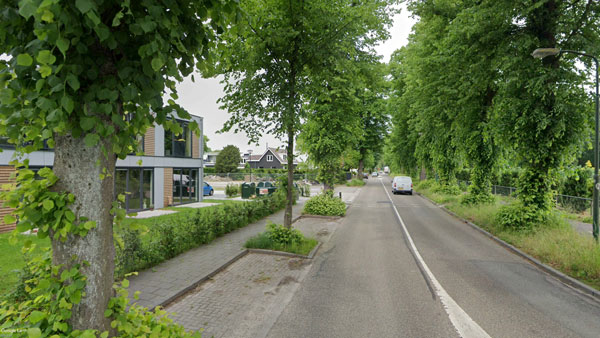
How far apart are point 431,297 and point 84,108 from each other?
5911 mm

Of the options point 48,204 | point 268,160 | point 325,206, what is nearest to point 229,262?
point 48,204

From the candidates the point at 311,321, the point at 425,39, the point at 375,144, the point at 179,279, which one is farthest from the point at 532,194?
the point at 375,144

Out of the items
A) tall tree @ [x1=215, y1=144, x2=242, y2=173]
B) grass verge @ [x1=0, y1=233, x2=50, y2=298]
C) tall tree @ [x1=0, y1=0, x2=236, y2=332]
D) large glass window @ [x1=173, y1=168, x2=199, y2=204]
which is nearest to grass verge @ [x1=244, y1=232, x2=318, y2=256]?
grass verge @ [x1=0, y1=233, x2=50, y2=298]

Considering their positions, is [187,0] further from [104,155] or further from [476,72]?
[476,72]

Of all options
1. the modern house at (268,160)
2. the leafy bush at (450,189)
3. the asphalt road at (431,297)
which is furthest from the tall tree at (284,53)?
the modern house at (268,160)

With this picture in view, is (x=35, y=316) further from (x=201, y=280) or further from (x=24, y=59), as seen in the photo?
(x=201, y=280)

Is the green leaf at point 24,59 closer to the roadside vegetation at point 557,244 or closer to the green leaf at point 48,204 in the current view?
the green leaf at point 48,204

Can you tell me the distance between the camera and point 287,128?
7.63 meters

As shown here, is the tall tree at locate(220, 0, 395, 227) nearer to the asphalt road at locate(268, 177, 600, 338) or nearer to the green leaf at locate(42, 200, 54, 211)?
the asphalt road at locate(268, 177, 600, 338)

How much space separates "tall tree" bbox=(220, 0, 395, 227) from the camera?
7184mm

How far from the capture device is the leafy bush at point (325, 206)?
14930mm

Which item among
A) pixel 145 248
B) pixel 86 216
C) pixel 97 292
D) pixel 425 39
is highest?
pixel 425 39

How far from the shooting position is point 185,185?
19.4 m

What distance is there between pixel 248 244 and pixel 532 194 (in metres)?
9.53
